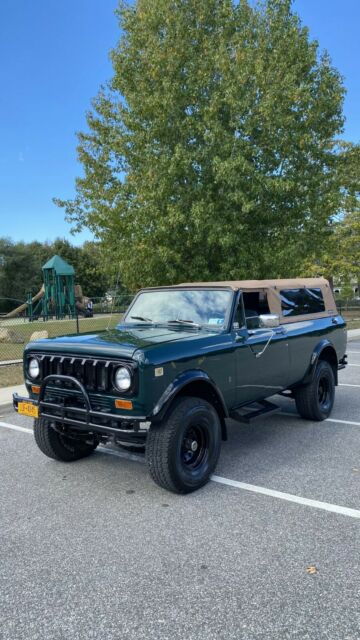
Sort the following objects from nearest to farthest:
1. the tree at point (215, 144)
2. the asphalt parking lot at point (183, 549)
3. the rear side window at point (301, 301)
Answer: the asphalt parking lot at point (183, 549), the rear side window at point (301, 301), the tree at point (215, 144)

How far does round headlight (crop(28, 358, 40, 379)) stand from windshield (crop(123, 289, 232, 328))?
1.25 meters

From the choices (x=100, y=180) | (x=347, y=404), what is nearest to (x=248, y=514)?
(x=347, y=404)

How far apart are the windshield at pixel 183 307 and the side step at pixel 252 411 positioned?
91cm

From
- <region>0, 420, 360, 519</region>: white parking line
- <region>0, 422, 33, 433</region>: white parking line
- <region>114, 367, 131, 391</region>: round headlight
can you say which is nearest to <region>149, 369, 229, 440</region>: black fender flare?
<region>114, 367, 131, 391</region>: round headlight

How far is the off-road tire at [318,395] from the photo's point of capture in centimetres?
609

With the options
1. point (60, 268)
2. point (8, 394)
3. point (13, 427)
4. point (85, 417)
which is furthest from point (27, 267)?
point (85, 417)

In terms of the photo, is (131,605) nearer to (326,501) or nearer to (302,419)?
(326,501)

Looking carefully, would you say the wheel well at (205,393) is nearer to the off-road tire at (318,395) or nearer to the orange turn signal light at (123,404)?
the orange turn signal light at (123,404)

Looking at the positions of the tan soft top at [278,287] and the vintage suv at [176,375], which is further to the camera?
the tan soft top at [278,287]

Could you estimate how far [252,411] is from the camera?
→ 5.17 m

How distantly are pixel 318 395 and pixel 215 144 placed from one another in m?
7.76

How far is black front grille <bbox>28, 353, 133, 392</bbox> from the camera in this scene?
3.88 meters

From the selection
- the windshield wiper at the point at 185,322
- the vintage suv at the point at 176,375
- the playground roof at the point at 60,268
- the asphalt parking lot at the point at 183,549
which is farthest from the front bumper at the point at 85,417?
the playground roof at the point at 60,268

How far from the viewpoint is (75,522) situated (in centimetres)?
361
